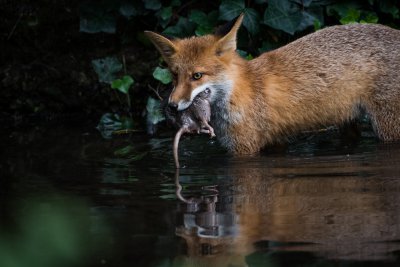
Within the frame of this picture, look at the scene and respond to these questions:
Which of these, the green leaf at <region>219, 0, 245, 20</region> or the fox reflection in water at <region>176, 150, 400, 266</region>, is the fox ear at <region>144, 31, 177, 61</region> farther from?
the green leaf at <region>219, 0, 245, 20</region>

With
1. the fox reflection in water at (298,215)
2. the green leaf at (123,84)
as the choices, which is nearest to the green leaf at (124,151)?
the green leaf at (123,84)

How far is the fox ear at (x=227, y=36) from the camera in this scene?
813cm

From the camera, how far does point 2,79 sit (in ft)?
37.4

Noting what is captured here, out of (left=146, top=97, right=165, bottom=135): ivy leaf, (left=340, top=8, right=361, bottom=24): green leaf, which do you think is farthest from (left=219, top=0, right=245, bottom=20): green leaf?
(left=146, top=97, right=165, bottom=135): ivy leaf

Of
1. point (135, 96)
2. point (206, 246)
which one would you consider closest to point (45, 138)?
point (135, 96)

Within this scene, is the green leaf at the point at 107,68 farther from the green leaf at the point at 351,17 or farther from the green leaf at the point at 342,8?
the green leaf at the point at 351,17

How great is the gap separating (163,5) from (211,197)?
5213mm

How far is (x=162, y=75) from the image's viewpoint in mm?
9906

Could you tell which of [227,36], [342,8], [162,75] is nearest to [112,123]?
[162,75]

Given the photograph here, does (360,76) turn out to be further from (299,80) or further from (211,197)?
(211,197)

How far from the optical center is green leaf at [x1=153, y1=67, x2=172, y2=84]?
32.5ft

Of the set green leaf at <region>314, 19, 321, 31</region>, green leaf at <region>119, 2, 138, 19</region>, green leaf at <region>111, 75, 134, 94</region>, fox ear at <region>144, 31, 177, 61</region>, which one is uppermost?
green leaf at <region>119, 2, 138, 19</region>

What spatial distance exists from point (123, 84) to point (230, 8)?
1.81m

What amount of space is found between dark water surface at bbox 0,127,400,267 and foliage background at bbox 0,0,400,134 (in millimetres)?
2025
